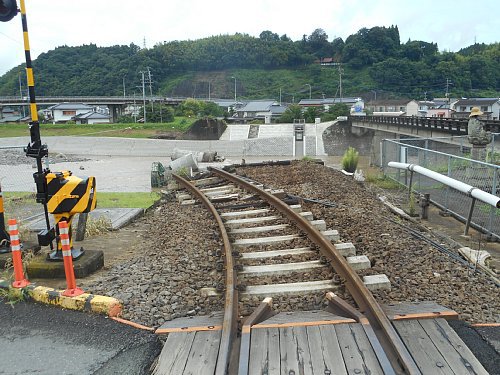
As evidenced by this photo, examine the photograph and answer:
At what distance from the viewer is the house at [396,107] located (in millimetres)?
109387

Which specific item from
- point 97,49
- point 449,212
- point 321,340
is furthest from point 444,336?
point 97,49

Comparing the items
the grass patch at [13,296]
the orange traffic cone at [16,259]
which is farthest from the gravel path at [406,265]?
the orange traffic cone at [16,259]

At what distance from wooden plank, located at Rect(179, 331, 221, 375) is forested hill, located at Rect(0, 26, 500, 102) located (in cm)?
14174

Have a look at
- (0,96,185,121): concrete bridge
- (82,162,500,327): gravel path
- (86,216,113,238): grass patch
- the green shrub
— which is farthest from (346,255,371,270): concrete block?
(0,96,185,121): concrete bridge

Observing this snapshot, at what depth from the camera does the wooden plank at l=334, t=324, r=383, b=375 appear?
3.27 meters

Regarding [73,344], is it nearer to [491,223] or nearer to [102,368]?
[102,368]

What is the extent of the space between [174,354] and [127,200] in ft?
32.4

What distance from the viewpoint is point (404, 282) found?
17.2 feet

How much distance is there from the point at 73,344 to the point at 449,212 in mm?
8817

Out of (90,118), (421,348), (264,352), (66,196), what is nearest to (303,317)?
(264,352)

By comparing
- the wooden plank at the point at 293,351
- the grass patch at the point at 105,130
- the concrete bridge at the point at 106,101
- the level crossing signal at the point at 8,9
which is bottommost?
the wooden plank at the point at 293,351

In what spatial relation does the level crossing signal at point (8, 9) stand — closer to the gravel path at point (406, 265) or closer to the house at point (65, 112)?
the gravel path at point (406, 265)

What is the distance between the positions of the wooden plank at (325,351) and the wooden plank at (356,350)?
45 mm

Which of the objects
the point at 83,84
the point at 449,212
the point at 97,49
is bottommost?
the point at 449,212
